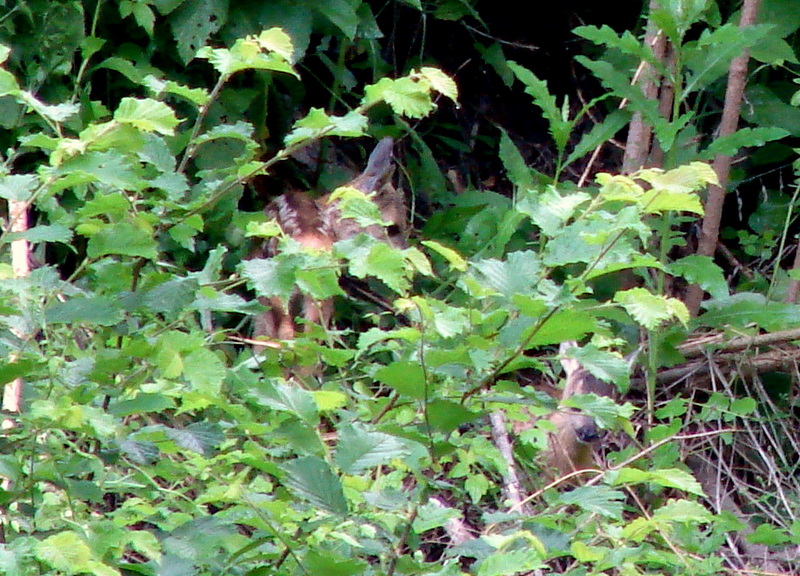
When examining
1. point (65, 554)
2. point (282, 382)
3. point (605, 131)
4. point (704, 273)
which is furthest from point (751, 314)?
point (65, 554)

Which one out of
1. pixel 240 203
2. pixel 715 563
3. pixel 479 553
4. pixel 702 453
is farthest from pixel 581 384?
pixel 479 553

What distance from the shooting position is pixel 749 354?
3.34 m

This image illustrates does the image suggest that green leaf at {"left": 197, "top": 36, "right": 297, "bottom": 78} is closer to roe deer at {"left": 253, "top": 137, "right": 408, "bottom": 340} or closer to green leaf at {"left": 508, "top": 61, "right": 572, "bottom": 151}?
roe deer at {"left": 253, "top": 137, "right": 408, "bottom": 340}

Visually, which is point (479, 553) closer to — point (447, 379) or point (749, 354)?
point (447, 379)

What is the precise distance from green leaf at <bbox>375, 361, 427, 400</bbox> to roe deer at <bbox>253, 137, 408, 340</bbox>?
1.85 meters

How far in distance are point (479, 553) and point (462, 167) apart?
10.5 feet

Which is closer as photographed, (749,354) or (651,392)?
(651,392)

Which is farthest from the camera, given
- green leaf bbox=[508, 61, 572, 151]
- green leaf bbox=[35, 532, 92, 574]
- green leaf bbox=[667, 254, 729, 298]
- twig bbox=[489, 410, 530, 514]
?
green leaf bbox=[508, 61, 572, 151]

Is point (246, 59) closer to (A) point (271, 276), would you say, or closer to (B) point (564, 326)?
(A) point (271, 276)

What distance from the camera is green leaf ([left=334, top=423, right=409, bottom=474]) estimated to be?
1.22m

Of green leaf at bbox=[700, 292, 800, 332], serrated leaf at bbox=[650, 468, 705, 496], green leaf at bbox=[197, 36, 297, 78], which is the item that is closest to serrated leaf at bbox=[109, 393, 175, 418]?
green leaf at bbox=[197, 36, 297, 78]

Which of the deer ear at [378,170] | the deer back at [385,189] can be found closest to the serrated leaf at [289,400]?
the deer back at [385,189]

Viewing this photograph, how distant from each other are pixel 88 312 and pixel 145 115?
255 mm

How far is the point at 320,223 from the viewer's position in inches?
141
